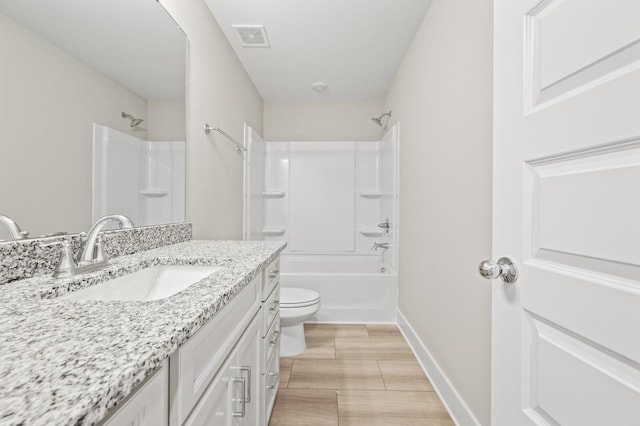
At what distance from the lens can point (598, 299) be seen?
552mm

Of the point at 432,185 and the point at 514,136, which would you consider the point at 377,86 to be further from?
the point at 514,136

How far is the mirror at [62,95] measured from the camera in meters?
0.82

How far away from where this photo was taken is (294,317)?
2143mm

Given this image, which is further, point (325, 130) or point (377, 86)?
point (325, 130)

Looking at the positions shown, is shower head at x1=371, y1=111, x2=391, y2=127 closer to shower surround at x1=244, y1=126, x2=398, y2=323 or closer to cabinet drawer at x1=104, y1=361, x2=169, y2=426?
shower surround at x1=244, y1=126, x2=398, y2=323

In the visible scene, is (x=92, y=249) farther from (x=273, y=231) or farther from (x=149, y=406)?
(x=273, y=231)

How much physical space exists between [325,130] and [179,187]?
7.68ft

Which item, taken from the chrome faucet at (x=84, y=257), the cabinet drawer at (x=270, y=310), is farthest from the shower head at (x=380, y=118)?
the chrome faucet at (x=84, y=257)

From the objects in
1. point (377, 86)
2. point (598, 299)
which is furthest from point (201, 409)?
point (377, 86)

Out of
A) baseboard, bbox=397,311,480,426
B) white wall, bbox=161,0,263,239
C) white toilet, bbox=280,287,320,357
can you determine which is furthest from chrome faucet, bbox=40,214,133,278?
baseboard, bbox=397,311,480,426

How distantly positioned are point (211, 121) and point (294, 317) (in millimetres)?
1466

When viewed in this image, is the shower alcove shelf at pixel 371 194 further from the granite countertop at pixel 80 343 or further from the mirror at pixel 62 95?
the granite countertop at pixel 80 343

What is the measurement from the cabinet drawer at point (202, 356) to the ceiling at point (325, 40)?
190 centimetres

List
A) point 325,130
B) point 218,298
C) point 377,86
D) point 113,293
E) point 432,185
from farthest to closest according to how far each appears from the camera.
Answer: point 325,130 → point 377,86 → point 432,185 → point 113,293 → point 218,298
